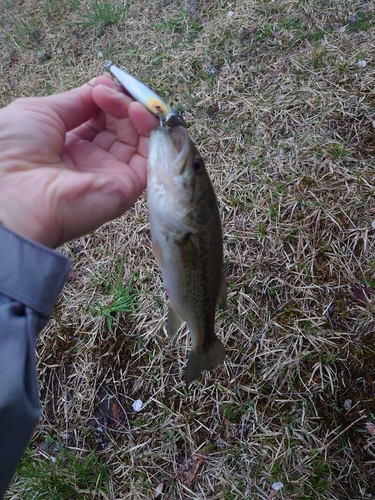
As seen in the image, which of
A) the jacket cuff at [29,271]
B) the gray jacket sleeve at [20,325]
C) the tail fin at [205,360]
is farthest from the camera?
the tail fin at [205,360]

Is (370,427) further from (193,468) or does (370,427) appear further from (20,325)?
(20,325)

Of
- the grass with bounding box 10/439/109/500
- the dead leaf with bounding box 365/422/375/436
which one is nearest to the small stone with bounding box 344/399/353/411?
the dead leaf with bounding box 365/422/375/436

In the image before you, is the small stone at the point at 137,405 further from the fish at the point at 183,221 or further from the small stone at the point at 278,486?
the fish at the point at 183,221

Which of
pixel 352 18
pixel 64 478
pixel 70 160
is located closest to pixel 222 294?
pixel 70 160

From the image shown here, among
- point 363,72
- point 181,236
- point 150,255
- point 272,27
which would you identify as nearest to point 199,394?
point 150,255

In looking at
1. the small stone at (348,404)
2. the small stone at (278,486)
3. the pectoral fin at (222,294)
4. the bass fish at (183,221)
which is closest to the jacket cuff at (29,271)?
the bass fish at (183,221)

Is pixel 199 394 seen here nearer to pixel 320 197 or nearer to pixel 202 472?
pixel 202 472
